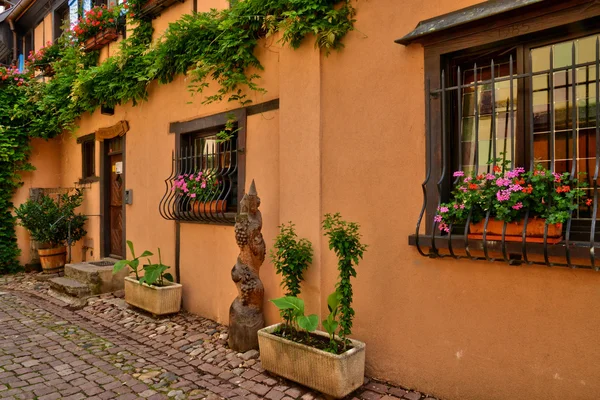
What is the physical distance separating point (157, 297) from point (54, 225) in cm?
367

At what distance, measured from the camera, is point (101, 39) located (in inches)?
301

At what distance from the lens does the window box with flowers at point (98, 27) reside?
7449mm

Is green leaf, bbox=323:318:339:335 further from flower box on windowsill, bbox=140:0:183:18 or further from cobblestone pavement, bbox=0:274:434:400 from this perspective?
flower box on windowsill, bbox=140:0:183:18

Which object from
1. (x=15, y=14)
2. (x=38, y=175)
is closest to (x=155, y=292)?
(x=38, y=175)

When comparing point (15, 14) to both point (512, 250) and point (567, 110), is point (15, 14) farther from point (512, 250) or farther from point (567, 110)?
point (512, 250)

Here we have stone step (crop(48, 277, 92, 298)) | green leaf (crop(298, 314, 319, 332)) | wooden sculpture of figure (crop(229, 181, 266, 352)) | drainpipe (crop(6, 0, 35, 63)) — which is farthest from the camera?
drainpipe (crop(6, 0, 35, 63))

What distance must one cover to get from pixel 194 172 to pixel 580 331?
4.56m

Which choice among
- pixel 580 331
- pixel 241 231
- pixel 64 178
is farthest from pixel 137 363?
pixel 64 178

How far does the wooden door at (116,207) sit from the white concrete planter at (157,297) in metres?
2.09

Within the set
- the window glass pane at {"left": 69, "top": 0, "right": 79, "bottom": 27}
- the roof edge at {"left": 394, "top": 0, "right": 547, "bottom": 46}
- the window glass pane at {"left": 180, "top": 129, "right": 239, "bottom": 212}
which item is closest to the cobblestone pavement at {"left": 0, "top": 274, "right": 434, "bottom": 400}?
the window glass pane at {"left": 180, "top": 129, "right": 239, "bottom": 212}

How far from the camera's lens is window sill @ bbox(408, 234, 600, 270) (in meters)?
2.56

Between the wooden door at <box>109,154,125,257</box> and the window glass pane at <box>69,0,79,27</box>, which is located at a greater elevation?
the window glass pane at <box>69,0,79,27</box>

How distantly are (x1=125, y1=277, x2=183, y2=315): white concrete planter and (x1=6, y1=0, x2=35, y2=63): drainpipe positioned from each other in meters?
8.70

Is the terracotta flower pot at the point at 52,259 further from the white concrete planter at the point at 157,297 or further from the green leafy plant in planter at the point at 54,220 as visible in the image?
the white concrete planter at the point at 157,297
